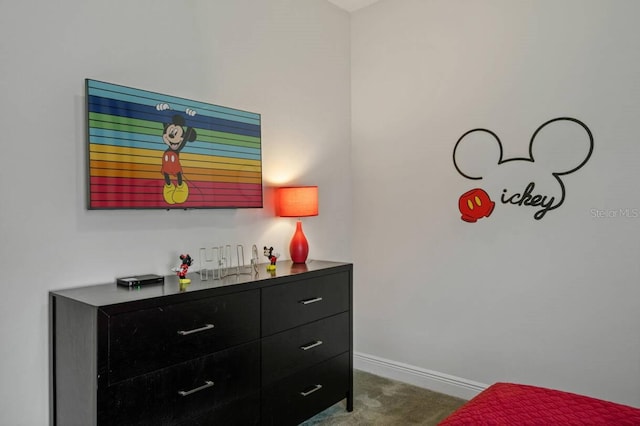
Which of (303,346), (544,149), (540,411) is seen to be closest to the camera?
(540,411)

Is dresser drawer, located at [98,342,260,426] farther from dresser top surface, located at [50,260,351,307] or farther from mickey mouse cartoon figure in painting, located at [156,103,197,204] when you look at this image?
mickey mouse cartoon figure in painting, located at [156,103,197,204]

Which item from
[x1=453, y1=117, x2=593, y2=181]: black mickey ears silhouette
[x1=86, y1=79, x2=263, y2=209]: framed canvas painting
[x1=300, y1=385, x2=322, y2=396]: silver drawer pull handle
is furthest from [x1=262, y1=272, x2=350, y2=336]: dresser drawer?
[x1=453, y1=117, x2=593, y2=181]: black mickey ears silhouette

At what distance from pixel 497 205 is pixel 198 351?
195cm

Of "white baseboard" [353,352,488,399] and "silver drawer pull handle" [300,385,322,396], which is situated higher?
"silver drawer pull handle" [300,385,322,396]

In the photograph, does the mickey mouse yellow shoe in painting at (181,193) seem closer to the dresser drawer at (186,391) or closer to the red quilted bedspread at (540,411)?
the dresser drawer at (186,391)

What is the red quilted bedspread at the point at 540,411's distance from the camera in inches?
55.6

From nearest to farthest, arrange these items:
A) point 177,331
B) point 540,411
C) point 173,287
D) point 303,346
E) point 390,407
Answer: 1. point 540,411
2. point 177,331
3. point 173,287
4. point 303,346
5. point 390,407

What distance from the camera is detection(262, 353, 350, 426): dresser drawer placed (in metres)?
2.22

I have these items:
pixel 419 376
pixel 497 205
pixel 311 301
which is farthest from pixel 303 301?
pixel 497 205

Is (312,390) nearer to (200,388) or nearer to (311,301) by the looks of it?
(311,301)

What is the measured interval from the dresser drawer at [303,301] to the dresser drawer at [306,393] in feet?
0.96

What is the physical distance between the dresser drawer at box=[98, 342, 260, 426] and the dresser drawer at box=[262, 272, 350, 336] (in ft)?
0.55

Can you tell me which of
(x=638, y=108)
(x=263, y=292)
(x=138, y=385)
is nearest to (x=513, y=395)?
(x=263, y=292)

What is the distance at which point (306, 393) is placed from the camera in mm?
2408
